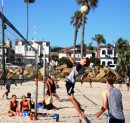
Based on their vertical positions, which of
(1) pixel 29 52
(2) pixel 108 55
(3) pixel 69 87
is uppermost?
(2) pixel 108 55

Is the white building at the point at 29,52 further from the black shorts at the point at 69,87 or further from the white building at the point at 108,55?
the white building at the point at 108,55

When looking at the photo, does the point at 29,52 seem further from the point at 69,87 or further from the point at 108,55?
the point at 108,55

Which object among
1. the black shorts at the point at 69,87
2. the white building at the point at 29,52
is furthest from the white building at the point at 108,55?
the black shorts at the point at 69,87

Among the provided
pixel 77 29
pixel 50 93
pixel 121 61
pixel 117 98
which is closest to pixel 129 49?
pixel 121 61

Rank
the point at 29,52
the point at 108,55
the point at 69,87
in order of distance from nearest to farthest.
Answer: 1. the point at 69,87
2. the point at 29,52
3. the point at 108,55

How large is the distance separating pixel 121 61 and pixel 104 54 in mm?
44148

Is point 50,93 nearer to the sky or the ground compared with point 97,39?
nearer to the ground

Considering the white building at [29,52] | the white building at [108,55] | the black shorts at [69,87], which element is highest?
the white building at [108,55]

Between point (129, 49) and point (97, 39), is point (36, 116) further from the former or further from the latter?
point (97, 39)

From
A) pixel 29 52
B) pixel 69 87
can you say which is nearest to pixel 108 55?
pixel 29 52

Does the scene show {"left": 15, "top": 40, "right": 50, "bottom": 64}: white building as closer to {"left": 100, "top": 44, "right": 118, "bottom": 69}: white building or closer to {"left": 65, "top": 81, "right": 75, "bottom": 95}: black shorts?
{"left": 65, "top": 81, "right": 75, "bottom": 95}: black shorts

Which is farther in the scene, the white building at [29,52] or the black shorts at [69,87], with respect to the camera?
the white building at [29,52]

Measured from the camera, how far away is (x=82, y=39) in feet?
159

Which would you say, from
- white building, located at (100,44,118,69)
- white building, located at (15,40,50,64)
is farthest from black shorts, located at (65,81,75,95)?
white building, located at (100,44,118,69)
